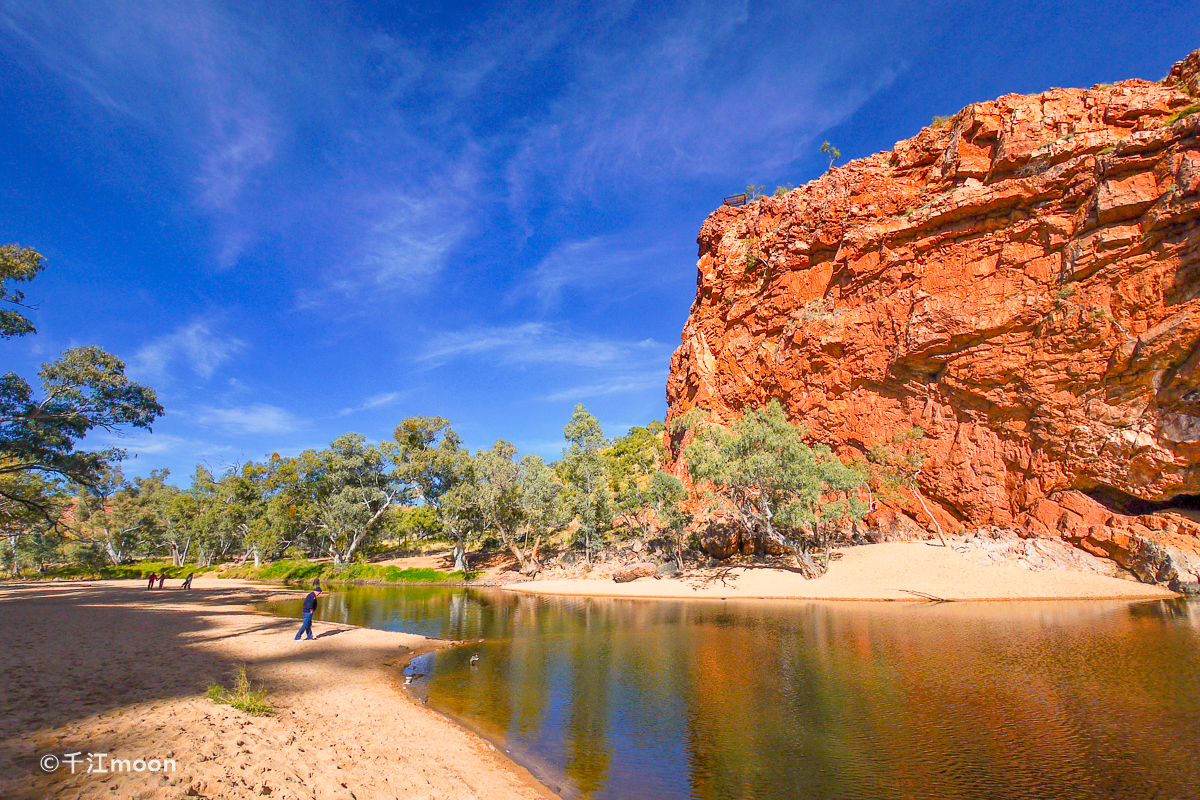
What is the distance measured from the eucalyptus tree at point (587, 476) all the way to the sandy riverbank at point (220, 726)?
3399cm

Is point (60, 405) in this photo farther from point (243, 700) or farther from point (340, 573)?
point (340, 573)

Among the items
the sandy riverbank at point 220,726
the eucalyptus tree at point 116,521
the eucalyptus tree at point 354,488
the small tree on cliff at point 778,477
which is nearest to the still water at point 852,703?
the sandy riverbank at point 220,726

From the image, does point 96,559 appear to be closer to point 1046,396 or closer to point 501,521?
point 501,521

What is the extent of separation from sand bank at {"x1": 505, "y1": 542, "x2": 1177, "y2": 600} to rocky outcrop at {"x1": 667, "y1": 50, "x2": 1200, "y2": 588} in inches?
142

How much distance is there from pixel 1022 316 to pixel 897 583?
71.3 ft

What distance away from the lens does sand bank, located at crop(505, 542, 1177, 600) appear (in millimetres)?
28703

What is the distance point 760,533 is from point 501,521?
91.7 feet

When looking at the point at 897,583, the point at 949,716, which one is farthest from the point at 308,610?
the point at 897,583

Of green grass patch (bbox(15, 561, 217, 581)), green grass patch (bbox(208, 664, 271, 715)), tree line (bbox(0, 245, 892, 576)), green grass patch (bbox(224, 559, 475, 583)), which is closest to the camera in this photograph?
green grass patch (bbox(208, 664, 271, 715))

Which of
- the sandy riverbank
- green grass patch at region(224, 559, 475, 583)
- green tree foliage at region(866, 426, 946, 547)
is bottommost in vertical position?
green grass patch at region(224, 559, 475, 583)

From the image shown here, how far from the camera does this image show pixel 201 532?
6788 cm

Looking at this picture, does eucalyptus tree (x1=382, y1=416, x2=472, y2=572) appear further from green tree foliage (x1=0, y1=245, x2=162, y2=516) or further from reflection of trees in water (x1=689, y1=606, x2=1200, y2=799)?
reflection of trees in water (x1=689, y1=606, x2=1200, y2=799)

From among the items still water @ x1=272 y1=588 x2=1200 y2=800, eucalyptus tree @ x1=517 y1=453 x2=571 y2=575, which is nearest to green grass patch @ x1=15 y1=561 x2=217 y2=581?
eucalyptus tree @ x1=517 y1=453 x2=571 y2=575

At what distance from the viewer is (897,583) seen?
32.5m
